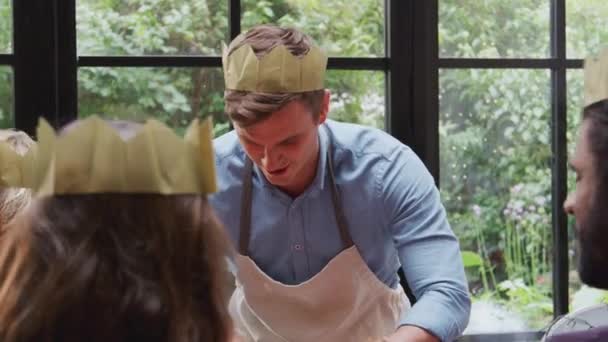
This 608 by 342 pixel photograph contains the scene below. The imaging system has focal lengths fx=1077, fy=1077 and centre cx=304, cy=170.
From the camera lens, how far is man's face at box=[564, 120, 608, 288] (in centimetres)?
121

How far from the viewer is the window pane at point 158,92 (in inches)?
89.3

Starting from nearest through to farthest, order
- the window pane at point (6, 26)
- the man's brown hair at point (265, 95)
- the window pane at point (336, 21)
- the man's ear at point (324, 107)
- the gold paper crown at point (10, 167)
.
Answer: the gold paper crown at point (10, 167)
the man's brown hair at point (265, 95)
the man's ear at point (324, 107)
the window pane at point (6, 26)
the window pane at point (336, 21)

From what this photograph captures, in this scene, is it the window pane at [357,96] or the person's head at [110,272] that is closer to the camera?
the person's head at [110,272]

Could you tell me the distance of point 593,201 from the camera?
47.9 inches

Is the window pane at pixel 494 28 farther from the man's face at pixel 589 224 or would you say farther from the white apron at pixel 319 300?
the man's face at pixel 589 224

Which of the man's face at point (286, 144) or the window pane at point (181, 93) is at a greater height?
the window pane at point (181, 93)

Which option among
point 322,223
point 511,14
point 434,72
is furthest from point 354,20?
point 322,223

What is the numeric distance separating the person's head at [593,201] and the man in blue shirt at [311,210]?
579 mm

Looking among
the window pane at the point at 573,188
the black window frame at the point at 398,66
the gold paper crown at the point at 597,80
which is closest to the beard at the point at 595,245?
the gold paper crown at the point at 597,80

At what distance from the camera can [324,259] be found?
6.39 ft

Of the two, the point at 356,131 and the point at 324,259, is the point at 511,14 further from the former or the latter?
the point at 324,259

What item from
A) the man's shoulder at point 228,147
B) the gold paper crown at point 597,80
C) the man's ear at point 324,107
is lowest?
the man's shoulder at point 228,147

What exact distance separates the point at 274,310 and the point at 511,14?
967 millimetres

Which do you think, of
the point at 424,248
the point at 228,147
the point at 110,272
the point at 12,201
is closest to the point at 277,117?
the point at 228,147
